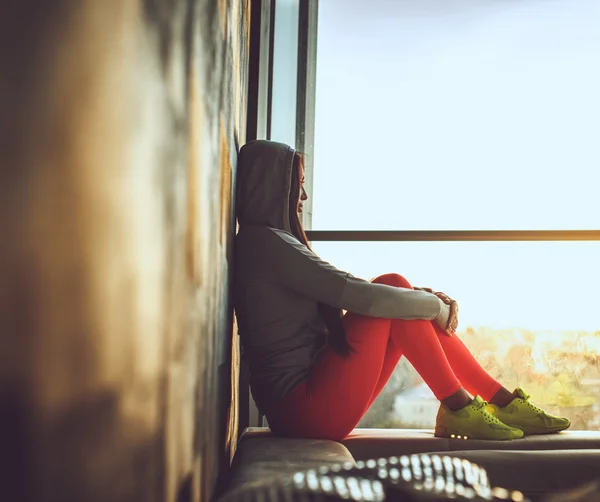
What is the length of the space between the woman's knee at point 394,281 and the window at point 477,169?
641 mm

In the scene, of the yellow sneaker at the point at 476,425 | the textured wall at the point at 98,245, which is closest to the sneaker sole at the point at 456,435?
the yellow sneaker at the point at 476,425

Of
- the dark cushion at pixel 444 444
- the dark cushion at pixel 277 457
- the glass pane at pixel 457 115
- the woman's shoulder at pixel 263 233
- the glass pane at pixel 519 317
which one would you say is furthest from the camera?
the glass pane at pixel 457 115

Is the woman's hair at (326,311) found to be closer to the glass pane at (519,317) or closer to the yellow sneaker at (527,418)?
the yellow sneaker at (527,418)

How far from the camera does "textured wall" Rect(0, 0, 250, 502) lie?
425mm

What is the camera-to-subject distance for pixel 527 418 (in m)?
1.92

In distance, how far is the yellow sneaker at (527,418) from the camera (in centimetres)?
192

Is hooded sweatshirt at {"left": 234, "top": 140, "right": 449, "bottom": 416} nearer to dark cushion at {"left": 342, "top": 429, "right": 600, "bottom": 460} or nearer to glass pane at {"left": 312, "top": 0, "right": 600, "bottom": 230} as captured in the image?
dark cushion at {"left": 342, "top": 429, "right": 600, "bottom": 460}

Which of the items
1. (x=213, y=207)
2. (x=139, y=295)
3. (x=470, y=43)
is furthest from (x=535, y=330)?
(x=139, y=295)

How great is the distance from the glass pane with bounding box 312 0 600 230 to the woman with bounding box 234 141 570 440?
2.78ft

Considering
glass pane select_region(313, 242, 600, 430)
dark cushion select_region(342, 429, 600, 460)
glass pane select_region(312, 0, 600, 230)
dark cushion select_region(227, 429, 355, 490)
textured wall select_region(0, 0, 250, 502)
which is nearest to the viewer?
textured wall select_region(0, 0, 250, 502)

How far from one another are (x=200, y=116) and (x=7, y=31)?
0.78m

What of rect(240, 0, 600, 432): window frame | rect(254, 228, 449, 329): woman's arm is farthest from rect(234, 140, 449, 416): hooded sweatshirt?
rect(240, 0, 600, 432): window frame

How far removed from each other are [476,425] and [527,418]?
7.9 inches

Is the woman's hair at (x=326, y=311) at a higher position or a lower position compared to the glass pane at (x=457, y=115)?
lower
